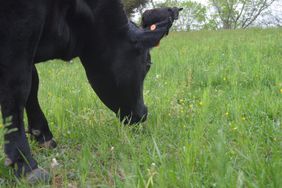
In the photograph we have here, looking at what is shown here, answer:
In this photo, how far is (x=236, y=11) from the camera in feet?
173

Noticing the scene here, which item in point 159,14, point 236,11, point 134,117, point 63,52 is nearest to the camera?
point 63,52

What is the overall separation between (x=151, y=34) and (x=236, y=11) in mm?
51580

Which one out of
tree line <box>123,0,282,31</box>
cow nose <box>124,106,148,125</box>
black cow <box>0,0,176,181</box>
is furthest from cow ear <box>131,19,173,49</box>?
tree line <box>123,0,282,31</box>

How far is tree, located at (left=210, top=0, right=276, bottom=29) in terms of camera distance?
4988 centimetres

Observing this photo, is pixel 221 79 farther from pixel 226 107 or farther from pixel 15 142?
pixel 15 142

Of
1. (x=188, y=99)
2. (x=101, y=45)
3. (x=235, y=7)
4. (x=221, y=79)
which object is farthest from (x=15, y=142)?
(x=235, y=7)

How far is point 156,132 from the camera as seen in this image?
3.24 metres

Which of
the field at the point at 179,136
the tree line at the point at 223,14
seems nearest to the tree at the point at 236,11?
the tree line at the point at 223,14

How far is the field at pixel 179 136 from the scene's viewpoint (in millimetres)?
2004

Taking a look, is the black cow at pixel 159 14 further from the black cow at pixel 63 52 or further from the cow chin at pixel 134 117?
the cow chin at pixel 134 117

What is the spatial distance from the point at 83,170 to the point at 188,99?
2254 millimetres

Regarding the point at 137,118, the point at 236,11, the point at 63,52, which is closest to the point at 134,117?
the point at 137,118

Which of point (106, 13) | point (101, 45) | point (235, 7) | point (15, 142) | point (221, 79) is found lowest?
point (235, 7)

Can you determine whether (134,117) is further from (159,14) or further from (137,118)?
(159,14)
